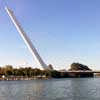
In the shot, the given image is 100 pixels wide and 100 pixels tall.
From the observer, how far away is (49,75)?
59031mm

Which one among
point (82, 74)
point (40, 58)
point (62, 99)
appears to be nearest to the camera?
point (62, 99)

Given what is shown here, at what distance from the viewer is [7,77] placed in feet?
183

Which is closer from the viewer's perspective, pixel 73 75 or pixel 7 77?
pixel 7 77

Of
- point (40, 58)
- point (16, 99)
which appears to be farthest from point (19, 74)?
point (16, 99)

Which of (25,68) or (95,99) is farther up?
(25,68)

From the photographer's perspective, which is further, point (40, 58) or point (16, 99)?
point (40, 58)

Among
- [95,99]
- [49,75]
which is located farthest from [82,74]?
[95,99]

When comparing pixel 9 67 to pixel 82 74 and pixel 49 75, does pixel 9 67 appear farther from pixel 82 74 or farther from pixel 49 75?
pixel 82 74

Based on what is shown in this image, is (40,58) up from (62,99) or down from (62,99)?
up

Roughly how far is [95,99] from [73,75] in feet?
201

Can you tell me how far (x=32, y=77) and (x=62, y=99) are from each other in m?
42.2

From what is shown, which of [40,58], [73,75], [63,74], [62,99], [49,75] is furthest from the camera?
[73,75]

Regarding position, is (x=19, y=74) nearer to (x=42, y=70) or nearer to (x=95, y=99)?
(x=42, y=70)

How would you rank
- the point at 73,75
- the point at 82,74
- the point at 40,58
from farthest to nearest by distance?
the point at 82,74 → the point at 73,75 → the point at 40,58
